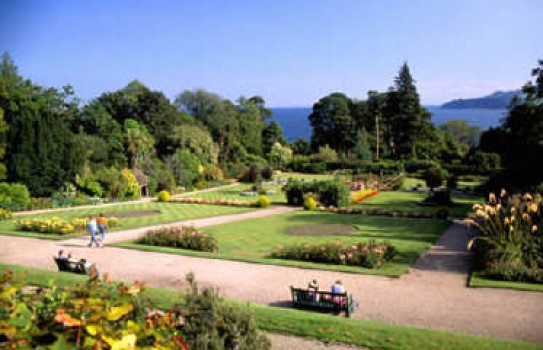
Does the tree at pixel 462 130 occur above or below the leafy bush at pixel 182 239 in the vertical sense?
above

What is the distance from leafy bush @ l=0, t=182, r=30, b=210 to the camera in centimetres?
3123

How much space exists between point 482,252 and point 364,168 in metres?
41.7

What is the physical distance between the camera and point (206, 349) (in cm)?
522

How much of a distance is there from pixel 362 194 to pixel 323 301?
27.3 m

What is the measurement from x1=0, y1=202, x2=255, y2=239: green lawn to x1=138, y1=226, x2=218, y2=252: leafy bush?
456cm

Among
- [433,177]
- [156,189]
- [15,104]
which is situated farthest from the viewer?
[156,189]

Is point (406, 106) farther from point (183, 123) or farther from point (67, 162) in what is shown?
point (67, 162)

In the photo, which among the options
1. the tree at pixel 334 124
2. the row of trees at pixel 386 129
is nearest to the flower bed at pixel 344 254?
the row of trees at pixel 386 129

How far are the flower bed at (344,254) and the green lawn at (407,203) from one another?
14.2 meters

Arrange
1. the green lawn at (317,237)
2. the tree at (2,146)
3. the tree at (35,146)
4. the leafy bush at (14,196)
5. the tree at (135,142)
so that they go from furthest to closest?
1. the tree at (135,142)
2. the tree at (35,146)
3. the tree at (2,146)
4. the leafy bush at (14,196)
5. the green lawn at (317,237)

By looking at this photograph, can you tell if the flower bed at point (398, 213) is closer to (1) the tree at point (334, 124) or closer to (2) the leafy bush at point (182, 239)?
Answer: (2) the leafy bush at point (182, 239)

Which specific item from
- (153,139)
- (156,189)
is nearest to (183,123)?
(153,139)

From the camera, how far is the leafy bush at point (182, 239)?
19.2 meters

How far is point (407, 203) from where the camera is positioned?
35.4 meters
